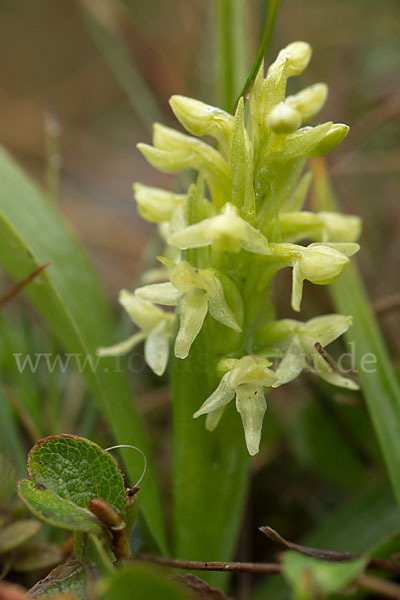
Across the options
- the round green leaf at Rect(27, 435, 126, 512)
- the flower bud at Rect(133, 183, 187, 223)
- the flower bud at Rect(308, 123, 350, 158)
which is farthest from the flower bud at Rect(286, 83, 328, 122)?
the round green leaf at Rect(27, 435, 126, 512)

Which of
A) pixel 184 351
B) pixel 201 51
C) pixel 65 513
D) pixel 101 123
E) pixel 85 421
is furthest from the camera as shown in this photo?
pixel 101 123

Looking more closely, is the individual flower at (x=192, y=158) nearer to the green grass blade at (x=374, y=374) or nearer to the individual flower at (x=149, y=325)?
the individual flower at (x=149, y=325)

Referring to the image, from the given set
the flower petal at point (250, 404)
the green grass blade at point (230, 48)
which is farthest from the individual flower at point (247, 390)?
the green grass blade at point (230, 48)

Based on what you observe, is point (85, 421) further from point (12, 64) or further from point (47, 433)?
point (12, 64)

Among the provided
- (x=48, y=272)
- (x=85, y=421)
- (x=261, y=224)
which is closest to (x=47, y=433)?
(x=85, y=421)

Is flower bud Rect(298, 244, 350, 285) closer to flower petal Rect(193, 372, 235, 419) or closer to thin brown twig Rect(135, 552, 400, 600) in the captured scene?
flower petal Rect(193, 372, 235, 419)

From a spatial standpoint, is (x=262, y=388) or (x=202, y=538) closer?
(x=262, y=388)
